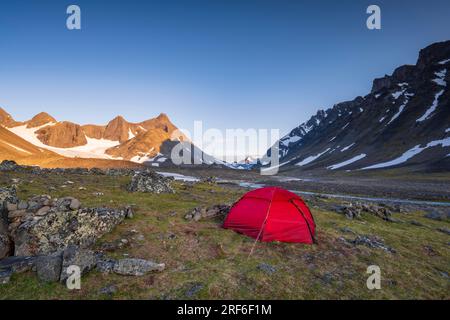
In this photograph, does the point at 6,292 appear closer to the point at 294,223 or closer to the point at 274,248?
the point at 274,248

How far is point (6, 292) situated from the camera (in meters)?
8.27

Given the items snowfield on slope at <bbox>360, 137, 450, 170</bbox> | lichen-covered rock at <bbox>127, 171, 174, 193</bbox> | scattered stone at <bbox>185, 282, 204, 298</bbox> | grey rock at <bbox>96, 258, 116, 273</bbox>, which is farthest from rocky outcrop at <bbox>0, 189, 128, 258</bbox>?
snowfield on slope at <bbox>360, 137, 450, 170</bbox>

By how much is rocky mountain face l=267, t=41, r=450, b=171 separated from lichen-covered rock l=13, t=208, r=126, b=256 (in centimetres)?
10427

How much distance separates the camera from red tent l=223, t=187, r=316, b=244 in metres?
13.6

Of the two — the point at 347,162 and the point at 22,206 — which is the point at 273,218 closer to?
the point at 22,206

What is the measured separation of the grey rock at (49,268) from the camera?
29.3 feet

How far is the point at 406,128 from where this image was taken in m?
138

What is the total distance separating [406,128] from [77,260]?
164 m

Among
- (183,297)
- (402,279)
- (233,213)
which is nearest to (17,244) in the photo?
(183,297)

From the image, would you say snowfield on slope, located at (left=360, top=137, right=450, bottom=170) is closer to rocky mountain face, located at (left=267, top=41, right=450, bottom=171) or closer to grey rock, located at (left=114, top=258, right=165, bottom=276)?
rocky mountain face, located at (left=267, top=41, right=450, bottom=171)
